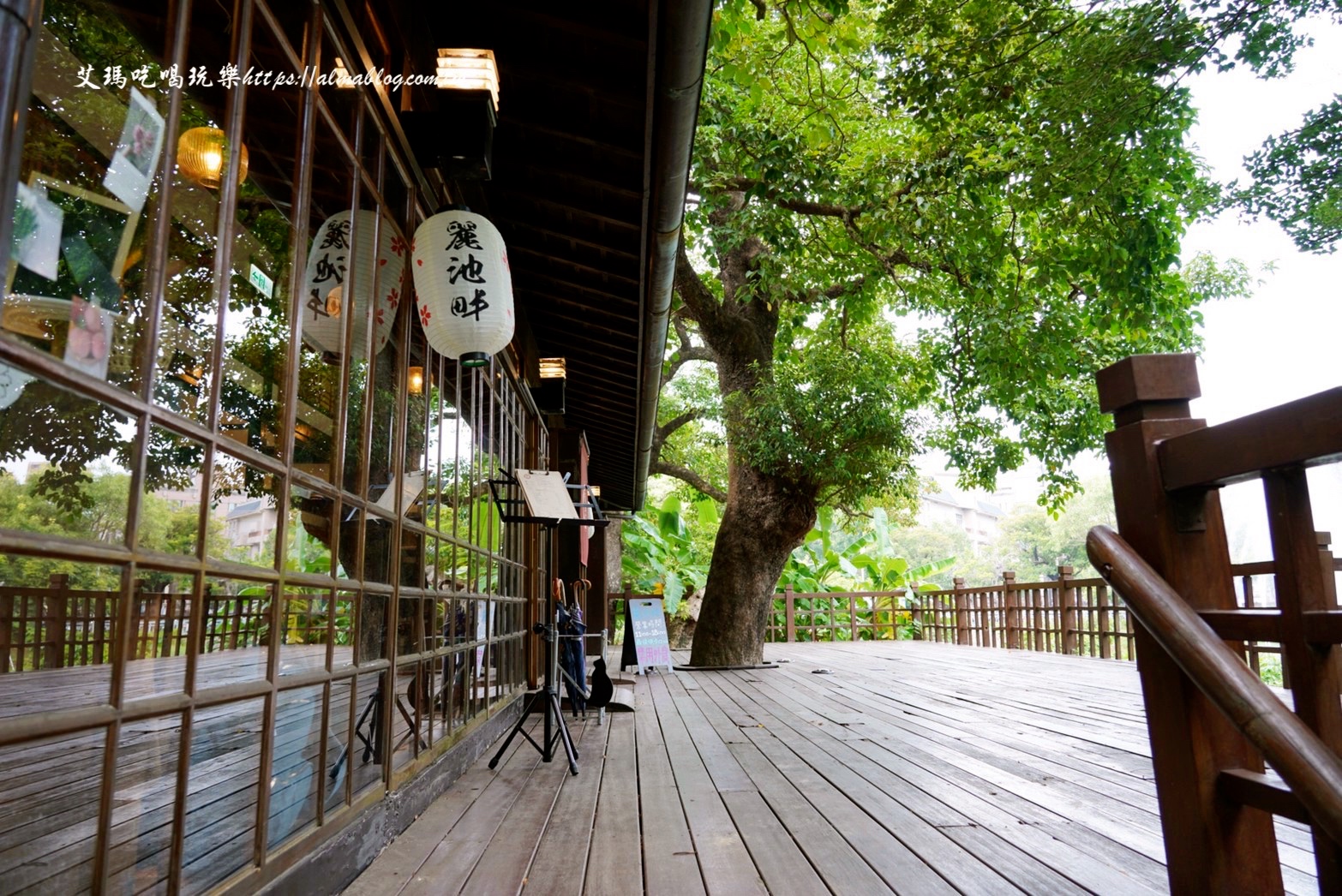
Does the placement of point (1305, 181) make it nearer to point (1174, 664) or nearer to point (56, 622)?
point (1174, 664)

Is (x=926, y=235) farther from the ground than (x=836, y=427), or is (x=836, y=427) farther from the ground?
(x=926, y=235)

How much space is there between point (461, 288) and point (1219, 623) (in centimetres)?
208

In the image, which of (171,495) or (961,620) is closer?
(171,495)

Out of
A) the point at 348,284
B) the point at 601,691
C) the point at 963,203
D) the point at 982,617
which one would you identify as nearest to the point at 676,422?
the point at 982,617

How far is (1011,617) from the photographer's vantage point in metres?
11.8

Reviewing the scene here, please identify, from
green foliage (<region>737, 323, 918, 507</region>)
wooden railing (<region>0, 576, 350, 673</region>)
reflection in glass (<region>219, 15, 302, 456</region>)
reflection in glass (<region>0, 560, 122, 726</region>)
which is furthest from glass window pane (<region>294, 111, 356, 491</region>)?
green foliage (<region>737, 323, 918, 507</region>)

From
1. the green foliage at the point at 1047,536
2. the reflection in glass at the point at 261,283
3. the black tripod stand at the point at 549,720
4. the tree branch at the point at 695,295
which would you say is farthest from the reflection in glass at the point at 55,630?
the green foliage at the point at 1047,536

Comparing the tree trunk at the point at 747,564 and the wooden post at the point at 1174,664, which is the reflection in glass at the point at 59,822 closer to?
the wooden post at the point at 1174,664

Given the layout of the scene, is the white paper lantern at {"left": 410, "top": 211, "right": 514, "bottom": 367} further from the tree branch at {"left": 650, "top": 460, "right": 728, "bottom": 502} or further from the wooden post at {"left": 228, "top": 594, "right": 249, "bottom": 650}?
the tree branch at {"left": 650, "top": 460, "right": 728, "bottom": 502}

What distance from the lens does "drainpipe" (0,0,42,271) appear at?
829 mm

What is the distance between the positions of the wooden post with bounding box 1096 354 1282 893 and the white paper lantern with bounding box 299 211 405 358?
1669mm

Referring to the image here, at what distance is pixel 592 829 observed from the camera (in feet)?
8.76

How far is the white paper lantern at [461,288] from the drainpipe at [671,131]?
72cm

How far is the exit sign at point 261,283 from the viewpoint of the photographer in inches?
66.3
